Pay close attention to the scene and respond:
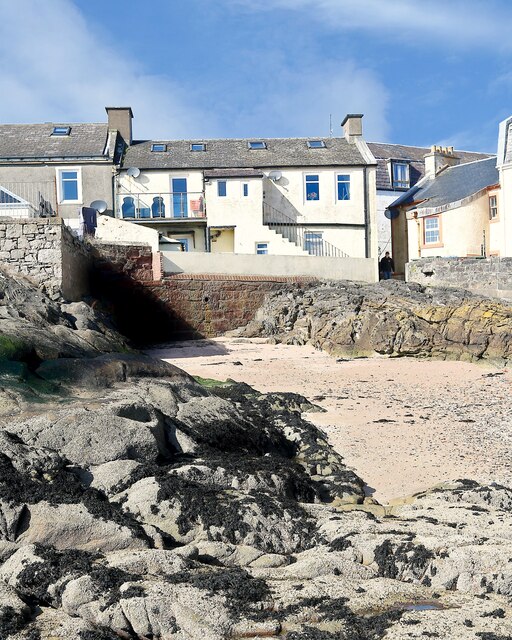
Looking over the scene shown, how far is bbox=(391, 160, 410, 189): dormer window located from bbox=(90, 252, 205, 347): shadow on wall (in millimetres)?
20986

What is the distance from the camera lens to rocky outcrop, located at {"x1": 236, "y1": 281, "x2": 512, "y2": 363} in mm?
21344

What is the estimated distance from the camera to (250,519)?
7473 mm

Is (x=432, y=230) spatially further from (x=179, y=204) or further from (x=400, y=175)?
(x=400, y=175)

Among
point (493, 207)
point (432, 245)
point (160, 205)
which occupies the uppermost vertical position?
point (160, 205)

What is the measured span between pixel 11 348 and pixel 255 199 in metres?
19.5

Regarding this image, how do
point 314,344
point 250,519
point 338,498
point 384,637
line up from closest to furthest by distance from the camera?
point 384,637 → point 250,519 → point 338,498 → point 314,344

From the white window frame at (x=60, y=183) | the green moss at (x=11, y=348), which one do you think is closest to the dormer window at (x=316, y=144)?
the white window frame at (x=60, y=183)

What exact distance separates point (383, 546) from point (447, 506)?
5.91ft

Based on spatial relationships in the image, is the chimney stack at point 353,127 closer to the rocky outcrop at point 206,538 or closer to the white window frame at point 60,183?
the white window frame at point 60,183

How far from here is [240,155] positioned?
3203cm

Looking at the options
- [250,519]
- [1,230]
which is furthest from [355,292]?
[250,519]

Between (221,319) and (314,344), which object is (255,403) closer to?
(314,344)

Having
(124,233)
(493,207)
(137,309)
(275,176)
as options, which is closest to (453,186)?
(493,207)

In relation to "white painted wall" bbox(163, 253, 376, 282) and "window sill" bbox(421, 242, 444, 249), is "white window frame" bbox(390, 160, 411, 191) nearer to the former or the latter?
"window sill" bbox(421, 242, 444, 249)
